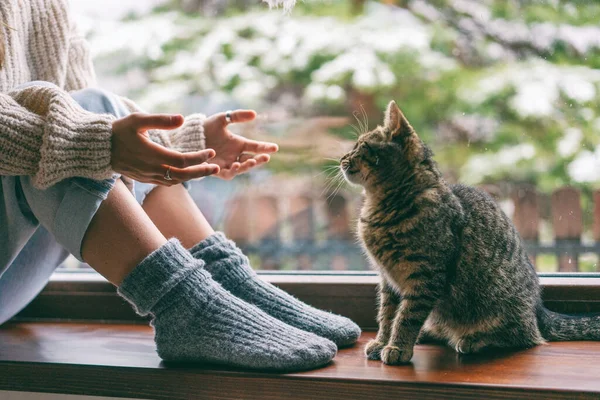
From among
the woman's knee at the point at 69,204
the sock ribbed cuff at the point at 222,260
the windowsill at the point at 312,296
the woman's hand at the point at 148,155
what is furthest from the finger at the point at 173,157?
the windowsill at the point at 312,296

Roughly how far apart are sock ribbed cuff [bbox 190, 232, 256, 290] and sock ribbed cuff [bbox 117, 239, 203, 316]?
0.12m

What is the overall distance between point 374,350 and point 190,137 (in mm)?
517

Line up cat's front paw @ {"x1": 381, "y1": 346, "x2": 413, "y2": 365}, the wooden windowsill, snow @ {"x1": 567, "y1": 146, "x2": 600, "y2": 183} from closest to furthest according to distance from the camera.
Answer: the wooden windowsill
cat's front paw @ {"x1": 381, "y1": 346, "x2": 413, "y2": 365}
snow @ {"x1": 567, "y1": 146, "x2": 600, "y2": 183}

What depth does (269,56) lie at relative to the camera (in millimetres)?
1751

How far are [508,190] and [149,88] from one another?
100 centimetres

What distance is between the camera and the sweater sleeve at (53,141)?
2.95ft

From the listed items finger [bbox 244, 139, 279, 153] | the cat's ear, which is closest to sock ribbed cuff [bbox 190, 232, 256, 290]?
finger [bbox 244, 139, 279, 153]

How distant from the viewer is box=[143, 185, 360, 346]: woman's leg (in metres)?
1.09

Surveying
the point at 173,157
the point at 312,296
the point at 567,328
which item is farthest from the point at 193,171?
the point at 567,328

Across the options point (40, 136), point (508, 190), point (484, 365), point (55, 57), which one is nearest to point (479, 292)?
point (484, 365)

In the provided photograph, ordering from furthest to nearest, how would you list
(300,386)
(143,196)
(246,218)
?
(246,218), (143,196), (300,386)

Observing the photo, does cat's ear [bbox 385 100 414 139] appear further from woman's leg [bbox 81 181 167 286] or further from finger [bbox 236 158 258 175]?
woman's leg [bbox 81 181 167 286]

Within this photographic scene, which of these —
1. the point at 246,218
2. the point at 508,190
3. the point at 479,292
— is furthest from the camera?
the point at 246,218

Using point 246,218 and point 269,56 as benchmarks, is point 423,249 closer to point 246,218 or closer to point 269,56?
point 246,218
